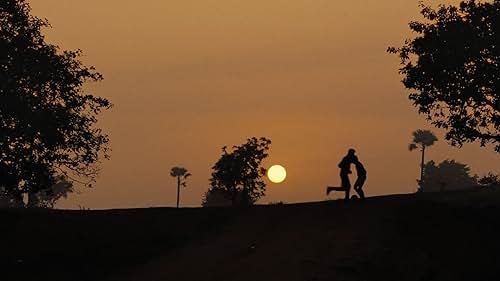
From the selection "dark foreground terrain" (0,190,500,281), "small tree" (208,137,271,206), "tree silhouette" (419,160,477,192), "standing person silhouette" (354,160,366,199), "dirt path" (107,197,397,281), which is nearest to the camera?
"dirt path" (107,197,397,281)

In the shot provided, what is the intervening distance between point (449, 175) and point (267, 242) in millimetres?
143727

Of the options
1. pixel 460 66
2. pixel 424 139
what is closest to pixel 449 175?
pixel 424 139

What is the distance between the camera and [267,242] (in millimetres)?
28641

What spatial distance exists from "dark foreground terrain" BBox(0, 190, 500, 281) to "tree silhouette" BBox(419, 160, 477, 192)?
126464 millimetres

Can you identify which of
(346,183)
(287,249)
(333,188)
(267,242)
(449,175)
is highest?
(449,175)

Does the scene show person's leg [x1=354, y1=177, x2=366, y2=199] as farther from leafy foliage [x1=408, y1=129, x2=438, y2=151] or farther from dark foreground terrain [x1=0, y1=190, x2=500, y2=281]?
leafy foliage [x1=408, y1=129, x2=438, y2=151]

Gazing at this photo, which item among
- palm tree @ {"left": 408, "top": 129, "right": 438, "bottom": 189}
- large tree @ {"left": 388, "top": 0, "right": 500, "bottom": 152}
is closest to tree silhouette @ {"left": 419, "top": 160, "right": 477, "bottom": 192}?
palm tree @ {"left": 408, "top": 129, "right": 438, "bottom": 189}

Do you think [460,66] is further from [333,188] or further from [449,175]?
[449,175]

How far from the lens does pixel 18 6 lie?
34875 millimetres

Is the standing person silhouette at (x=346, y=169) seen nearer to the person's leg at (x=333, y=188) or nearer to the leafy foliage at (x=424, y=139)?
the person's leg at (x=333, y=188)

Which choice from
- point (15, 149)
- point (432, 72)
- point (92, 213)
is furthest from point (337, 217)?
point (15, 149)

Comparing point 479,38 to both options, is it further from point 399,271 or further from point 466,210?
point 399,271

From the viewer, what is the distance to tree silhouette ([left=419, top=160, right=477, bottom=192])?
160m

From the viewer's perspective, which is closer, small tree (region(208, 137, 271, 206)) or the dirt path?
the dirt path
